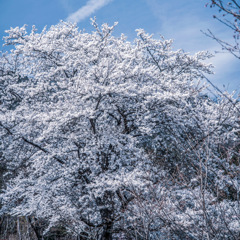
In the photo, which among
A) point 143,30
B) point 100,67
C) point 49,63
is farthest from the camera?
point 143,30

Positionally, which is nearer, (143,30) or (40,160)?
(40,160)

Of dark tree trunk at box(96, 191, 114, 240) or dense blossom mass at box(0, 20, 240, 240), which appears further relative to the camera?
dark tree trunk at box(96, 191, 114, 240)

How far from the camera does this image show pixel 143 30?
35.2 feet

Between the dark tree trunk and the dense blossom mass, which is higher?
the dense blossom mass

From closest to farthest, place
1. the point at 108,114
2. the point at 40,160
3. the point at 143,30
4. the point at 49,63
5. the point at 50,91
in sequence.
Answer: the point at 40,160
the point at 108,114
the point at 50,91
the point at 49,63
the point at 143,30

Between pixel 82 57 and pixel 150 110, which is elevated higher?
pixel 82 57

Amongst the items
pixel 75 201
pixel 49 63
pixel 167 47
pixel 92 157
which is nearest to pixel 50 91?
pixel 49 63

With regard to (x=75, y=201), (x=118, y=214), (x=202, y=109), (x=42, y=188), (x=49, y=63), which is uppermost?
(x=49, y=63)

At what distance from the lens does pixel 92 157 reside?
21.2 feet

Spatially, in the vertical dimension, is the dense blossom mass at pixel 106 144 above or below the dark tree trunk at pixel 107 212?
above

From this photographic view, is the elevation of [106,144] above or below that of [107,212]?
above

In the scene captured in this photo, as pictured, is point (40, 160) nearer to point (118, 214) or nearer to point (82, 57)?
point (118, 214)

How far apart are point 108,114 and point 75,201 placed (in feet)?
9.49

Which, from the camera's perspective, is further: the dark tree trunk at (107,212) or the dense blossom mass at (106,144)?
the dark tree trunk at (107,212)
